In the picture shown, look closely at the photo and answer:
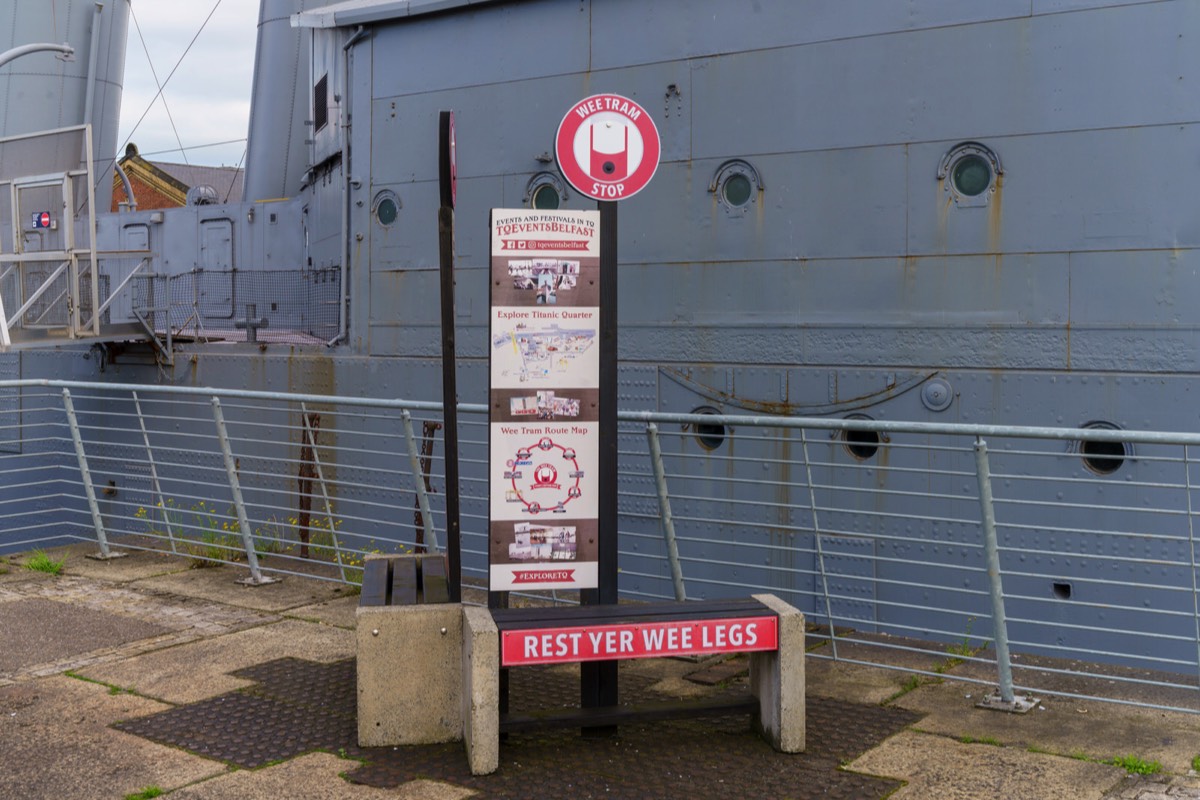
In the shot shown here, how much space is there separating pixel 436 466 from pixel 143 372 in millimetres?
4958

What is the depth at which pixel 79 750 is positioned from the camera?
4883 mm

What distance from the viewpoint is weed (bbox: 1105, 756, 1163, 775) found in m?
4.49

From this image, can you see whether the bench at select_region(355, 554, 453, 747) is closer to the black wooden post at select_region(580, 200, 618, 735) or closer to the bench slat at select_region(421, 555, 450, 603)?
the bench slat at select_region(421, 555, 450, 603)

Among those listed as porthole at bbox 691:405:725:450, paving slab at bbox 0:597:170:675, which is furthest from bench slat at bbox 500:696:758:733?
porthole at bbox 691:405:725:450

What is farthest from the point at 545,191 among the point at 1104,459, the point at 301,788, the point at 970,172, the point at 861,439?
the point at 301,788

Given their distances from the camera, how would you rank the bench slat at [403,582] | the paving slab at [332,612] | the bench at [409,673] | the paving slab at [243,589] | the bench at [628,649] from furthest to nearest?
the paving slab at [243,589] < the paving slab at [332,612] < the bench slat at [403,582] < the bench at [409,673] < the bench at [628,649]

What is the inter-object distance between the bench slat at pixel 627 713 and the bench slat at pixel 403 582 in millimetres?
757

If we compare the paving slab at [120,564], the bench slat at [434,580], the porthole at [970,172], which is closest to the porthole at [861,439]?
the porthole at [970,172]

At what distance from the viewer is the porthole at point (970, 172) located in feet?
28.0

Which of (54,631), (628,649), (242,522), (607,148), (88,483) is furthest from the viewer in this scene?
(88,483)

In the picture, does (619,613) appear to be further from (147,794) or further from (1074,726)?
(1074,726)

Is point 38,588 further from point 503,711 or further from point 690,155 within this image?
point 690,155

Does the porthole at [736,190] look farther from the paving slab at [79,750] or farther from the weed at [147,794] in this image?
the weed at [147,794]

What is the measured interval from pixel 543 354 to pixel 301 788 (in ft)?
5.99
